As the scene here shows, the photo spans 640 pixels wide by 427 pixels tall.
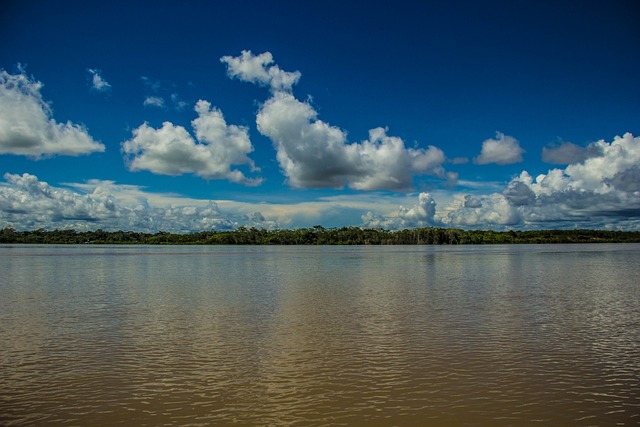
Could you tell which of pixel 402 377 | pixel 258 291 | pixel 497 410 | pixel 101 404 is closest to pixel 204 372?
pixel 101 404

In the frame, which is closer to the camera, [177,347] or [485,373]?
[485,373]

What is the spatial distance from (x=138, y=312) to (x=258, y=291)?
9.57 m

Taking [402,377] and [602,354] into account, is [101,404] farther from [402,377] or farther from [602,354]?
[602,354]

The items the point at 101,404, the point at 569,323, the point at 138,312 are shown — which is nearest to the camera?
the point at 101,404

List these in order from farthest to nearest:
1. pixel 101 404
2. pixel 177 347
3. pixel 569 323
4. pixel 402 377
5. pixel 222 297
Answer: pixel 222 297 → pixel 569 323 → pixel 177 347 → pixel 402 377 → pixel 101 404

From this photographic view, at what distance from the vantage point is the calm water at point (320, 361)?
9180 mm

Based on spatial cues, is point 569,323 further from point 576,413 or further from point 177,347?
point 177,347

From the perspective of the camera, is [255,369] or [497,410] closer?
[497,410]

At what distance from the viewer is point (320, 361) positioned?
12781 millimetres

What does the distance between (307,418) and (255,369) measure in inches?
137

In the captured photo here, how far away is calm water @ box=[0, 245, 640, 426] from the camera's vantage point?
918cm

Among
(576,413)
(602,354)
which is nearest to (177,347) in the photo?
(576,413)

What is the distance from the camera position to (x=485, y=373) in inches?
453

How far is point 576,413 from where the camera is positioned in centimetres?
904
